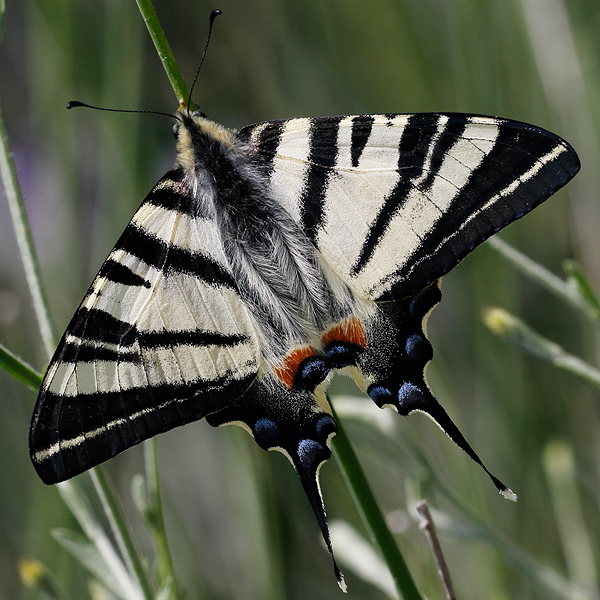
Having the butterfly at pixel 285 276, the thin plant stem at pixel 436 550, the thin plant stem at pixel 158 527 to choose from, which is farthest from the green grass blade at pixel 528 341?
the thin plant stem at pixel 158 527

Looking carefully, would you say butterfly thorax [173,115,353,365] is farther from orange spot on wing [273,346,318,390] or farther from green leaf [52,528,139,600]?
green leaf [52,528,139,600]

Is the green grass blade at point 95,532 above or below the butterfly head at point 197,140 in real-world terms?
below

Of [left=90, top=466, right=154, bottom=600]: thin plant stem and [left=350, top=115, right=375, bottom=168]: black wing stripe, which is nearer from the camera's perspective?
[left=90, top=466, right=154, bottom=600]: thin plant stem

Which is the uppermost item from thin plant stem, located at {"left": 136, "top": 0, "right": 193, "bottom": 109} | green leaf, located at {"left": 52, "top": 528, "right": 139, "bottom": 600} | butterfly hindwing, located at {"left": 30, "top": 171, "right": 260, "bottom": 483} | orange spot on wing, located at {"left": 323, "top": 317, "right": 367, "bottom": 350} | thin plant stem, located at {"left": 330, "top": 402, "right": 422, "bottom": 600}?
thin plant stem, located at {"left": 136, "top": 0, "right": 193, "bottom": 109}

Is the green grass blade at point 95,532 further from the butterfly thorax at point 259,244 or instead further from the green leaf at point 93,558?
A: the butterfly thorax at point 259,244

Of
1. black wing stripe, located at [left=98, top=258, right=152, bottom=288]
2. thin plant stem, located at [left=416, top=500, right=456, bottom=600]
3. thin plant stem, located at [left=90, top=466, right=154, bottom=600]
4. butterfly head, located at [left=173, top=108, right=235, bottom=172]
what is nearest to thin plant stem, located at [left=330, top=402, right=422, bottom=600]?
thin plant stem, located at [left=416, top=500, right=456, bottom=600]

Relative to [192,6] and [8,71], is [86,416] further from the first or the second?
[8,71]

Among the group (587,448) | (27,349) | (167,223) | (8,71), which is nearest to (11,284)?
(27,349)
